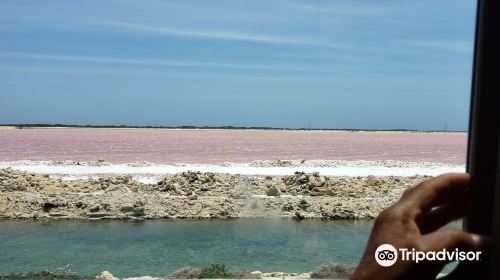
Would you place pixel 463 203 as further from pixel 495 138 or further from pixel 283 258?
pixel 283 258

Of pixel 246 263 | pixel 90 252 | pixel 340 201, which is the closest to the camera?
pixel 246 263

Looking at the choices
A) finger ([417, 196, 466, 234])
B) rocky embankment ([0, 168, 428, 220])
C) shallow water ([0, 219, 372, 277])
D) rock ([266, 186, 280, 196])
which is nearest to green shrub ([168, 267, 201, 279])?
shallow water ([0, 219, 372, 277])

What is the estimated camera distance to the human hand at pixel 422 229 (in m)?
0.66

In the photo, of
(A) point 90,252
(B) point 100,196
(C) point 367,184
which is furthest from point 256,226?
(C) point 367,184

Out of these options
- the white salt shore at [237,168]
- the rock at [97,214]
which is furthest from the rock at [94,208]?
the white salt shore at [237,168]

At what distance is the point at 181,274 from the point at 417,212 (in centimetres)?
572

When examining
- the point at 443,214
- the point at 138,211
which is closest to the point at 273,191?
the point at 138,211

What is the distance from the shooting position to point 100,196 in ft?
50.4

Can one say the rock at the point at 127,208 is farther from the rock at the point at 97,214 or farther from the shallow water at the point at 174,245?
the shallow water at the point at 174,245

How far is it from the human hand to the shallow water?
768 cm

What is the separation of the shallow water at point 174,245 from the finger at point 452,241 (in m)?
7.72

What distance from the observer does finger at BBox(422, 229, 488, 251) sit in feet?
2.17

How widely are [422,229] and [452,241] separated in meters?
0.05

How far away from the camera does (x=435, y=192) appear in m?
0.73
